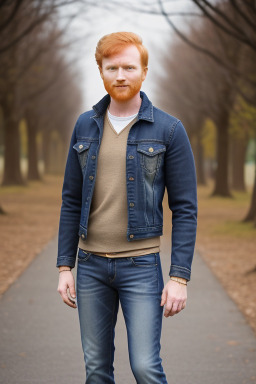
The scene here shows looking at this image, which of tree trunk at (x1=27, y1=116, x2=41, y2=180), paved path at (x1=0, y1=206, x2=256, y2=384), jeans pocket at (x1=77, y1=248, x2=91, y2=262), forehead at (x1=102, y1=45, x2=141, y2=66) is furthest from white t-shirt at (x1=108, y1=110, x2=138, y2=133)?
tree trunk at (x1=27, y1=116, x2=41, y2=180)

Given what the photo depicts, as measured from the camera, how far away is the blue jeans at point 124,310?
2586mm

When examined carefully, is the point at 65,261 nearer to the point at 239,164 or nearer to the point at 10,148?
the point at 10,148

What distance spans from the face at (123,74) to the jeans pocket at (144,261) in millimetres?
698

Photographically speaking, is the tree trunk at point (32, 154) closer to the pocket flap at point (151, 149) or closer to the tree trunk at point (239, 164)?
the tree trunk at point (239, 164)

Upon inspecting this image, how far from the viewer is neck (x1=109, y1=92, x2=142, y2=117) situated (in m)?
2.74

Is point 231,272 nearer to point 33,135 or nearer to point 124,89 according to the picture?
point 124,89

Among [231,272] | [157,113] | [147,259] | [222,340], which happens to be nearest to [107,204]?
[147,259]

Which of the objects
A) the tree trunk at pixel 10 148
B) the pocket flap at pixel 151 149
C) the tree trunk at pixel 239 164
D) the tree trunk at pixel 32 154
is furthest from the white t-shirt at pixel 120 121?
the tree trunk at pixel 32 154

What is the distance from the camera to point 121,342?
5.10m

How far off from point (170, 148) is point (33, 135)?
33.0 meters

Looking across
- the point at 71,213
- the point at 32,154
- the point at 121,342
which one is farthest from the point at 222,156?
the point at 71,213

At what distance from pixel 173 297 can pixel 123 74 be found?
982mm

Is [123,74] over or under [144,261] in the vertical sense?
over

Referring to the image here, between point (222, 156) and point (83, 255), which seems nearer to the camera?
point (83, 255)
